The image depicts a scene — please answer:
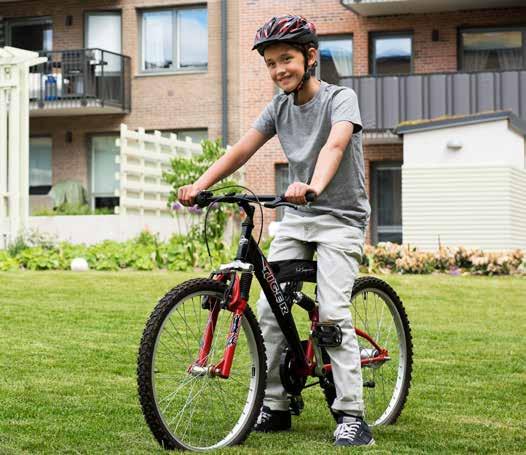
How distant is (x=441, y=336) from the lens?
10.5m

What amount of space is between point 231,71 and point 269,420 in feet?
77.6

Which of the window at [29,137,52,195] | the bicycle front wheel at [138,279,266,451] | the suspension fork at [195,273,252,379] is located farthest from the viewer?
the window at [29,137,52,195]

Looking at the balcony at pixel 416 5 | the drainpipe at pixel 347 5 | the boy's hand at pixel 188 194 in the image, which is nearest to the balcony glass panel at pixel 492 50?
the balcony at pixel 416 5

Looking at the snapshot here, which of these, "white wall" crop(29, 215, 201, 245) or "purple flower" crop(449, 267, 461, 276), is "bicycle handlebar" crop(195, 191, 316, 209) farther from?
"white wall" crop(29, 215, 201, 245)

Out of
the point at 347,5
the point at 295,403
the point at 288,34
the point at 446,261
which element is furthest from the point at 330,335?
the point at 347,5

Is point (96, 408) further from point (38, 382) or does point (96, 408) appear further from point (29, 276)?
point (29, 276)

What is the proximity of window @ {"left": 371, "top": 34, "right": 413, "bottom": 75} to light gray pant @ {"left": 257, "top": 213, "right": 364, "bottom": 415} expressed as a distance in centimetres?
2251

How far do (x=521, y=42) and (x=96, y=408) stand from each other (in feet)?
72.2

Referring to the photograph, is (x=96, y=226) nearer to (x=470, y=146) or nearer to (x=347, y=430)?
(x=470, y=146)

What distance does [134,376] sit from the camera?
25.2ft

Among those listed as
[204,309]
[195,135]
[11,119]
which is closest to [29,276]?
[11,119]

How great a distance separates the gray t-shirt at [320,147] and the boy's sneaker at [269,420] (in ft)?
2.95

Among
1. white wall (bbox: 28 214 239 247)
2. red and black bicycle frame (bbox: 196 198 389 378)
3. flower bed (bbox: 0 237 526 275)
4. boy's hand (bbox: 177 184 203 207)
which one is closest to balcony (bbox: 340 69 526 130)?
white wall (bbox: 28 214 239 247)

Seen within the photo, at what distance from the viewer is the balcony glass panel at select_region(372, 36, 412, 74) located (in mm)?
27750
